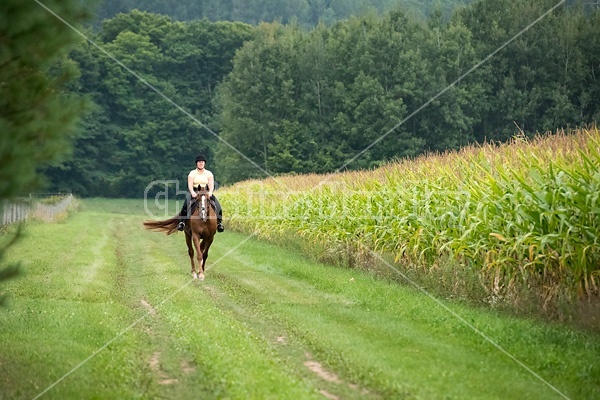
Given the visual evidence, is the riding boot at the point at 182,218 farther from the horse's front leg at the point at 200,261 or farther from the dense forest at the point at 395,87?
the dense forest at the point at 395,87

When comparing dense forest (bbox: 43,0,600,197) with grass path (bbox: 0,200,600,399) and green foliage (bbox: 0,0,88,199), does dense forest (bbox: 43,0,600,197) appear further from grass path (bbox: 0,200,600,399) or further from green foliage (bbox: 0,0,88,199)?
green foliage (bbox: 0,0,88,199)

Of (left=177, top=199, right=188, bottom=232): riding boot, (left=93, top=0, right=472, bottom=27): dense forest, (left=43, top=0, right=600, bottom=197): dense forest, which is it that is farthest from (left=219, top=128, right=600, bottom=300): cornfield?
(left=93, top=0, right=472, bottom=27): dense forest

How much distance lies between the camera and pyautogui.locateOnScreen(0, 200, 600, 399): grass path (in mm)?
8133

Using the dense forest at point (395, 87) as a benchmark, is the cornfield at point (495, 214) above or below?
A: below

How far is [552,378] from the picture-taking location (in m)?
8.65

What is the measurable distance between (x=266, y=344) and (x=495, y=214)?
15.8 ft

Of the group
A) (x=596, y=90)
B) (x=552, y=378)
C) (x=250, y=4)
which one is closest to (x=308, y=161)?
(x=596, y=90)

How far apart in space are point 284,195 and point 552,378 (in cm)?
1955

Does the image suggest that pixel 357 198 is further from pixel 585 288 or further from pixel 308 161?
pixel 308 161

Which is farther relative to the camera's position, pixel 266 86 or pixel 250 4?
pixel 250 4

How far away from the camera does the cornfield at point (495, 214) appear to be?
11.2 metres

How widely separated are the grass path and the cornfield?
2.78 ft

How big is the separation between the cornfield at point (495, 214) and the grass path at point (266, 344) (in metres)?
0.85

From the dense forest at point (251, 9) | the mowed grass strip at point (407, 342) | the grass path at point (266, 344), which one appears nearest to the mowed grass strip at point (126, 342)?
the grass path at point (266, 344)
